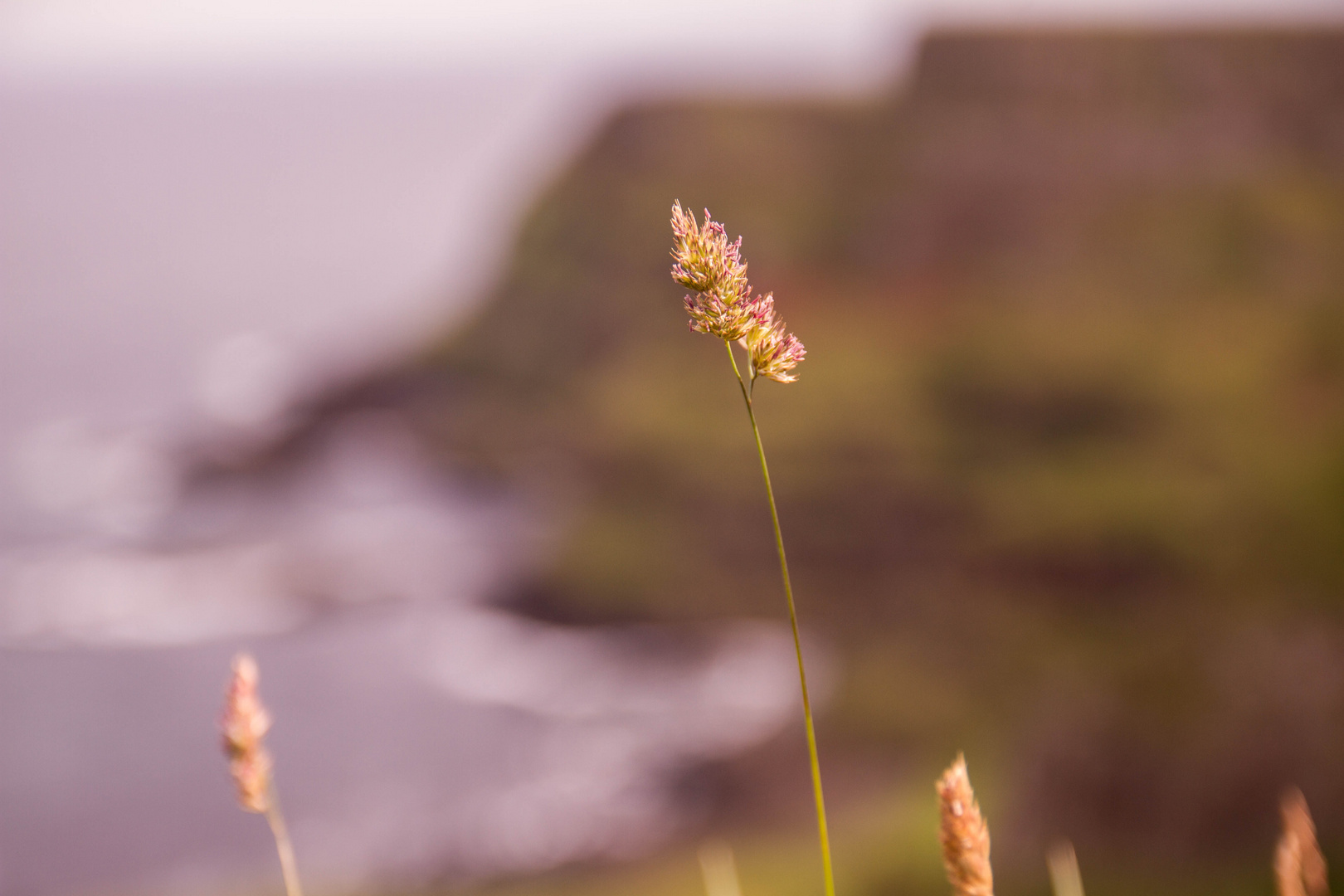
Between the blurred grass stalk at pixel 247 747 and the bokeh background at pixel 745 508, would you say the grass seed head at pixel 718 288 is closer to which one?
the blurred grass stalk at pixel 247 747

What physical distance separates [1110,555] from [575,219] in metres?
41.2

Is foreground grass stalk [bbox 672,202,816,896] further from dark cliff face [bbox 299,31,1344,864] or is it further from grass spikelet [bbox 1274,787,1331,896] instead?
dark cliff face [bbox 299,31,1344,864]

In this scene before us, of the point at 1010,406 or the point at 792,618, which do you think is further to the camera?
the point at 1010,406

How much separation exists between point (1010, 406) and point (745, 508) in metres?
12.6

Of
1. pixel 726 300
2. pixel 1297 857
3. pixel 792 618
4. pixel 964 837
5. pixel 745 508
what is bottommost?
pixel 1297 857

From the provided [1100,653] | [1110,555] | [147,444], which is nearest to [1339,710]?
[1100,653]

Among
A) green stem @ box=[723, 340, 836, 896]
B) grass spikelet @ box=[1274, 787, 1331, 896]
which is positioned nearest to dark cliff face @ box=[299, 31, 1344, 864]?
grass spikelet @ box=[1274, 787, 1331, 896]

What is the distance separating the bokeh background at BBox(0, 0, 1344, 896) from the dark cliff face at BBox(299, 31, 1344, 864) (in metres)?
0.19

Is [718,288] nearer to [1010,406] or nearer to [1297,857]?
[1297,857]

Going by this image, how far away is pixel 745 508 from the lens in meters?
38.8

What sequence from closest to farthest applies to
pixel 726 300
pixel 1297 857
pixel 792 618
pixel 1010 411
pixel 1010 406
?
1. pixel 792 618
2. pixel 726 300
3. pixel 1297 857
4. pixel 1010 411
5. pixel 1010 406

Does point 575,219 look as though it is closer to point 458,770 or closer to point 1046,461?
point 1046,461

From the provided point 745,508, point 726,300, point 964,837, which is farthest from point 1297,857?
point 745,508

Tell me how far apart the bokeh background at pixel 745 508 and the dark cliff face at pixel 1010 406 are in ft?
0.61
